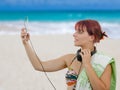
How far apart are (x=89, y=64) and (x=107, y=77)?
15 cm

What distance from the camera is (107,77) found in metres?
3.07

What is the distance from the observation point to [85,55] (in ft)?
10.1

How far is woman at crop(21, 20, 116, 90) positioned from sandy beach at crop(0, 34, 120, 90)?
10.9ft

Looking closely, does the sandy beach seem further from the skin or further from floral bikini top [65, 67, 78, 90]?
floral bikini top [65, 67, 78, 90]

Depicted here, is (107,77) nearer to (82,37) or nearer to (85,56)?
(85,56)

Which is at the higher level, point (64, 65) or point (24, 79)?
point (64, 65)

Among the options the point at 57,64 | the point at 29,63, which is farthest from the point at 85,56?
the point at 29,63

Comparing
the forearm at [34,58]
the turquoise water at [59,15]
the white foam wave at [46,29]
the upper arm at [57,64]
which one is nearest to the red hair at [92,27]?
the upper arm at [57,64]

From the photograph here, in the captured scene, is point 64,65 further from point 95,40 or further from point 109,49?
point 109,49

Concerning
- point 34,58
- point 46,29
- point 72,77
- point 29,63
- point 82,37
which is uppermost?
point 82,37

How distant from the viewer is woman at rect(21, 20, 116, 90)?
3.03 metres

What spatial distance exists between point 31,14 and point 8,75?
59.2 ft

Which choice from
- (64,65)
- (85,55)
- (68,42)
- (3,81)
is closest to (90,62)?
(85,55)

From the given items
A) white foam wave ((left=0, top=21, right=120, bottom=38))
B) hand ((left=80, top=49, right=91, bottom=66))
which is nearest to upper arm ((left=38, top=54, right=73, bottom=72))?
hand ((left=80, top=49, right=91, bottom=66))
